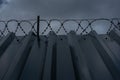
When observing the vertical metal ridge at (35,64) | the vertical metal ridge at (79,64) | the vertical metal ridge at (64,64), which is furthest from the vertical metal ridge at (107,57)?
the vertical metal ridge at (35,64)

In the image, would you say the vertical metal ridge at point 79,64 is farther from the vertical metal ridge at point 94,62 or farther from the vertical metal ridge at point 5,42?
the vertical metal ridge at point 5,42

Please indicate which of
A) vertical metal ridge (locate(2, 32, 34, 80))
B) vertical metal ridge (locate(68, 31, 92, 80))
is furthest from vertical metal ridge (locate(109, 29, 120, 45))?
vertical metal ridge (locate(2, 32, 34, 80))

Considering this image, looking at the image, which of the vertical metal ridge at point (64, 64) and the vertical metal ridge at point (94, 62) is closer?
the vertical metal ridge at point (64, 64)

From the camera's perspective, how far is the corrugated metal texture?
3127mm

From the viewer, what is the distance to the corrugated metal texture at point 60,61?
3.13 meters

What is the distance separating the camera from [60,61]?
11.8 feet

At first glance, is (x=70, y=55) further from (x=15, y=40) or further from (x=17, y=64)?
(x=15, y=40)

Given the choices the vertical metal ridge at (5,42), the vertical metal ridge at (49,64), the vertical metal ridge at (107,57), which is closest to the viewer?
the vertical metal ridge at (49,64)

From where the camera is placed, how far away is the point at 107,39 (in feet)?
16.8

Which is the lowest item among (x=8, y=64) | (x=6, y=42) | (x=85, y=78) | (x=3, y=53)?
(x=85, y=78)

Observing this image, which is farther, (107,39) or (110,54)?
(107,39)

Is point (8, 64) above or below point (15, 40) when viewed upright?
below

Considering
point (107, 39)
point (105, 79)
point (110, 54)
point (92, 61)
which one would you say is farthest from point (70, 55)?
point (107, 39)

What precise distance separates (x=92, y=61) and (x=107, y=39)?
150 cm
